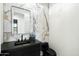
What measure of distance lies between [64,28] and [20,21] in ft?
2.01

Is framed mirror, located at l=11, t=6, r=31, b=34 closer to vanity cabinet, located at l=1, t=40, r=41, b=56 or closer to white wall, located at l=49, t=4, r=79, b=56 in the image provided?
vanity cabinet, located at l=1, t=40, r=41, b=56

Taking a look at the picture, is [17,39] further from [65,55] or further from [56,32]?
[65,55]

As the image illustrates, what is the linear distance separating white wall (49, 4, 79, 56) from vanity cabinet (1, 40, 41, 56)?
0.68 feet

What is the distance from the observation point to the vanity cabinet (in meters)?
1.22

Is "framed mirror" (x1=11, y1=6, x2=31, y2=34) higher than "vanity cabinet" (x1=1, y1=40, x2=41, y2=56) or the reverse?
higher

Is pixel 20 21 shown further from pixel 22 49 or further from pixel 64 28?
pixel 64 28

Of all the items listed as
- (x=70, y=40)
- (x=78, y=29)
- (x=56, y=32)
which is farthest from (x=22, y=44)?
(x=78, y=29)

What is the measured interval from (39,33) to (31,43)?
0.58 ft

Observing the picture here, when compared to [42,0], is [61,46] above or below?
below

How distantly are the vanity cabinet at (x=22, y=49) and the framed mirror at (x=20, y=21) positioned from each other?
6.9 inches

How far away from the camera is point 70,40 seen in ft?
4.27

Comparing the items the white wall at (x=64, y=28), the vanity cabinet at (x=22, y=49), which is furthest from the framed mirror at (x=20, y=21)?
the white wall at (x=64, y=28)

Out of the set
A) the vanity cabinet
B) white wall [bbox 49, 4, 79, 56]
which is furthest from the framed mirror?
white wall [bbox 49, 4, 79, 56]

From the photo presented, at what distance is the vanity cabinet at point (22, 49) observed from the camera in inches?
48.1
